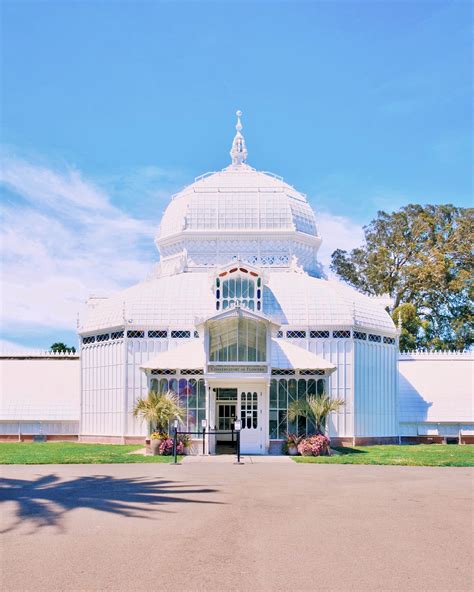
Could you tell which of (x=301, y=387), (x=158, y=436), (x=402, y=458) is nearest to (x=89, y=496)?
(x=158, y=436)

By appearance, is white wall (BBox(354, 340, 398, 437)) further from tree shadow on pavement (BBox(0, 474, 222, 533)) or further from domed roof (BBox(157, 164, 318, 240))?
tree shadow on pavement (BBox(0, 474, 222, 533))

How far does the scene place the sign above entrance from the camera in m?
29.3

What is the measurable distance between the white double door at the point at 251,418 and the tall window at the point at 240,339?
1.43 metres

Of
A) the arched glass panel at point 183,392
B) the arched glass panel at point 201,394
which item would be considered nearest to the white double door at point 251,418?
the arched glass panel at point 201,394

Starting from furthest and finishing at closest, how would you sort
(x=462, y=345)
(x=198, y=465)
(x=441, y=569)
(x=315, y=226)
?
(x=462, y=345) < (x=315, y=226) < (x=198, y=465) < (x=441, y=569)

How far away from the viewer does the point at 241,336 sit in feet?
96.5

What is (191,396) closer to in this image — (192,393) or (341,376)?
(192,393)

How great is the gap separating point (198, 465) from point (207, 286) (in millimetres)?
14700

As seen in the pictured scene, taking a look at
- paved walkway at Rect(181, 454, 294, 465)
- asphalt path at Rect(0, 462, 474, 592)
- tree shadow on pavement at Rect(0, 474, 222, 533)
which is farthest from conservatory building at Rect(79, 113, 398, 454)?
tree shadow on pavement at Rect(0, 474, 222, 533)

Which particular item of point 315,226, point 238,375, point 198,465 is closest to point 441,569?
point 198,465

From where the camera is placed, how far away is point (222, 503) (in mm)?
14125

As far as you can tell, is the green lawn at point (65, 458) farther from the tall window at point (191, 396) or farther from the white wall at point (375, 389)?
the white wall at point (375, 389)

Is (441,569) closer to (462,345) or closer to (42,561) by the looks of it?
(42,561)

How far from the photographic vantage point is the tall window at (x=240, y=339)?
29328mm
